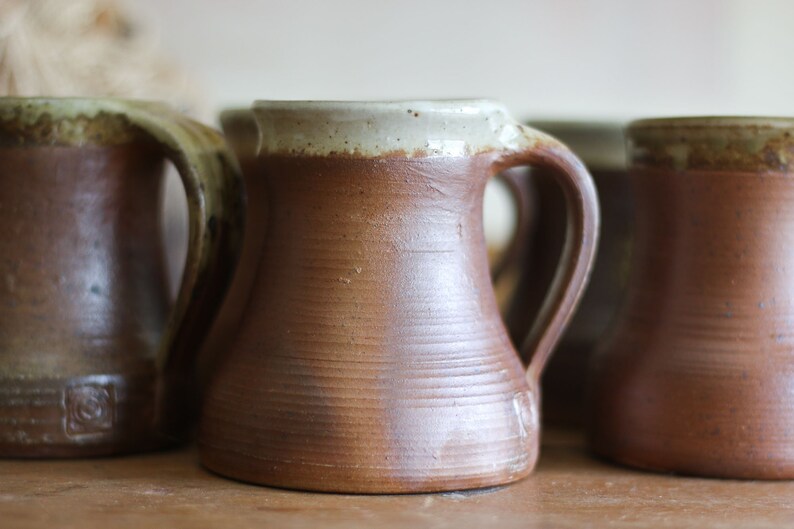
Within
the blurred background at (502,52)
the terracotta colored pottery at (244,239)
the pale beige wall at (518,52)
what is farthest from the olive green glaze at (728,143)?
the pale beige wall at (518,52)

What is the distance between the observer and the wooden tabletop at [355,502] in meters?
0.60

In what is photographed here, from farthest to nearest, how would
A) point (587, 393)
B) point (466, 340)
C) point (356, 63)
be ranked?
1. point (356, 63)
2. point (587, 393)
3. point (466, 340)

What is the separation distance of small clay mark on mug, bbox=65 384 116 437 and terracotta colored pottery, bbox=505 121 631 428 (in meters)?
0.30

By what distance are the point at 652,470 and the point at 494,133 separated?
23 cm

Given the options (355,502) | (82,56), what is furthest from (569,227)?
(82,56)

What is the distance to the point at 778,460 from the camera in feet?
2.22

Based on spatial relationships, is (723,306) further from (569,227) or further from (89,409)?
(89,409)

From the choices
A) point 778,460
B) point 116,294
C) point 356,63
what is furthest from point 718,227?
point 356,63

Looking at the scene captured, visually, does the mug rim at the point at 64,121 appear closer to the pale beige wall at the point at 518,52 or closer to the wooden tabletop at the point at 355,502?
the wooden tabletop at the point at 355,502

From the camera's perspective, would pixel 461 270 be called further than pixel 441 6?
No

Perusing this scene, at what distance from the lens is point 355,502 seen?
2.05 ft

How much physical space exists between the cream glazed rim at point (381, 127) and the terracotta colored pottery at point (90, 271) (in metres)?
0.10

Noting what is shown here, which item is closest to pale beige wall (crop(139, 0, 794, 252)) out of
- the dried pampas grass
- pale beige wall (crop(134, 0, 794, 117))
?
pale beige wall (crop(134, 0, 794, 117))

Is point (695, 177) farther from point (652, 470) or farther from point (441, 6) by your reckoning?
point (441, 6)
